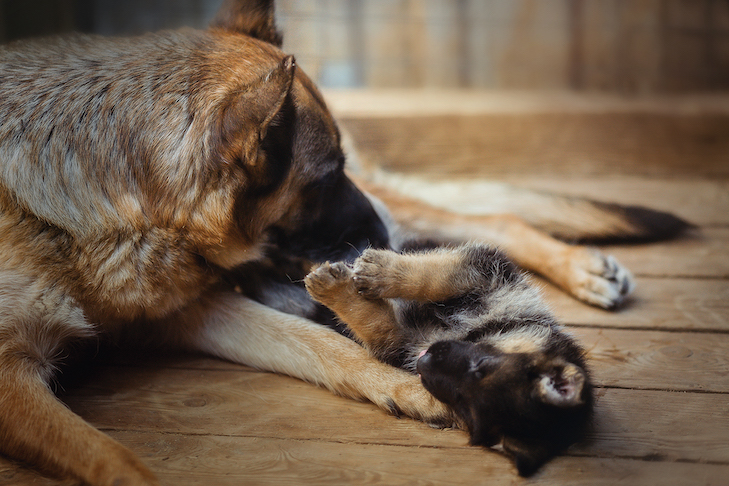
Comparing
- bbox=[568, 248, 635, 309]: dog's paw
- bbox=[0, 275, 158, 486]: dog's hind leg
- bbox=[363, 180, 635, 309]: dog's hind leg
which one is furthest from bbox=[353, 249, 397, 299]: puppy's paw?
bbox=[568, 248, 635, 309]: dog's paw

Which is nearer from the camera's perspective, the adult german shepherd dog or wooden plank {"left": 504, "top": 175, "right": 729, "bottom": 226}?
the adult german shepherd dog

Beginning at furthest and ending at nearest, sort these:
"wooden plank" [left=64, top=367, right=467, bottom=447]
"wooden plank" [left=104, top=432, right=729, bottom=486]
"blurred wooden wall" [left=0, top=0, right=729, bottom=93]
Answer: "blurred wooden wall" [left=0, top=0, right=729, bottom=93], "wooden plank" [left=64, top=367, right=467, bottom=447], "wooden plank" [left=104, top=432, right=729, bottom=486]

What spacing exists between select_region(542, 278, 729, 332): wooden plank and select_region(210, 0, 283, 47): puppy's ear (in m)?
1.43

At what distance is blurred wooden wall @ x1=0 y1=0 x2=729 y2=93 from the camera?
3975 millimetres

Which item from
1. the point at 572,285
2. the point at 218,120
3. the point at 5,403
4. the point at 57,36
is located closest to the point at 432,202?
the point at 572,285

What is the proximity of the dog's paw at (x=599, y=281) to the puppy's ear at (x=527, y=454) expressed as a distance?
0.98m

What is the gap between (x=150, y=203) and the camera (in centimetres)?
164

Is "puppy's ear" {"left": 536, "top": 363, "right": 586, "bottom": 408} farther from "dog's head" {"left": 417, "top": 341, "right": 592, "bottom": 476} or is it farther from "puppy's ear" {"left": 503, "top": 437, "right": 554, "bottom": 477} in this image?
"puppy's ear" {"left": 503, "top": 437, "right": 554, "bottom": 477}

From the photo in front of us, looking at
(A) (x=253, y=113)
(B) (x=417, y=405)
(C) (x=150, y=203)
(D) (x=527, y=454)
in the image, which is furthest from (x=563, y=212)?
(C) (x=150, y=203)

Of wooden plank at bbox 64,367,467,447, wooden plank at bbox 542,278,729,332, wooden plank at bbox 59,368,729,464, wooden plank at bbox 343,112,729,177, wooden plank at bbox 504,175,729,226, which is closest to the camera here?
wooden plank at bbox 59,368,729,464

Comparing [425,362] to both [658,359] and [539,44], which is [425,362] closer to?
[658,359]

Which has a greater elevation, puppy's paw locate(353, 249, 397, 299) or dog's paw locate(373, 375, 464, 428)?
puppy's paw locate(353, 249, 397, 299)

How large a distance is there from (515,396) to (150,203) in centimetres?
113

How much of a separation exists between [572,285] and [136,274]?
1.61 m
